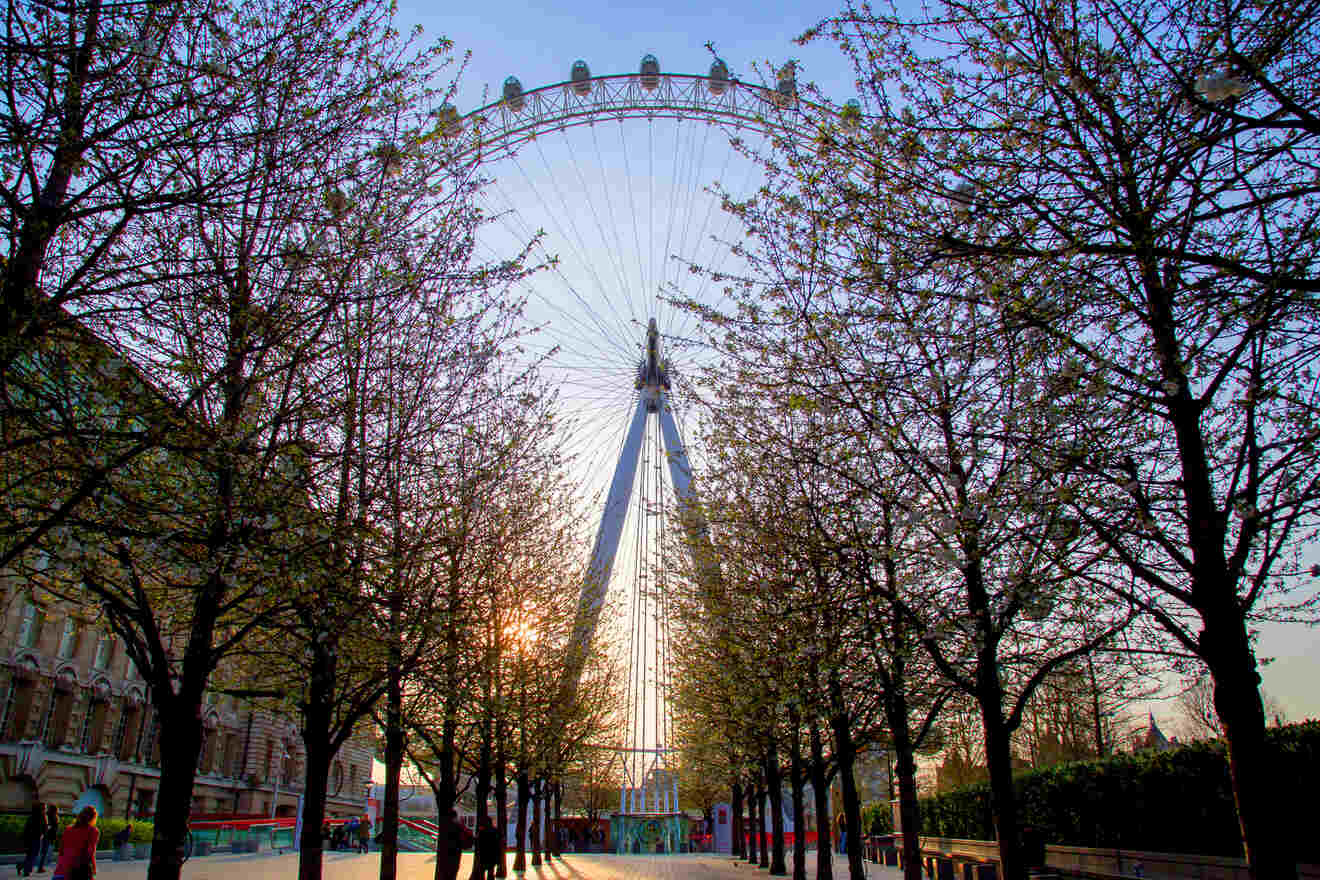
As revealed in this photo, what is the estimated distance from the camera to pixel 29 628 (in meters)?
34.5

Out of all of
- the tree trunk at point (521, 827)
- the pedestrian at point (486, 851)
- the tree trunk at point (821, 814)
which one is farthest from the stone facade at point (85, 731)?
the tree trunk at point (821, 814)

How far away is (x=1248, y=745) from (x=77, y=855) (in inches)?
648

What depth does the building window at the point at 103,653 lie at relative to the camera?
38.7 metres

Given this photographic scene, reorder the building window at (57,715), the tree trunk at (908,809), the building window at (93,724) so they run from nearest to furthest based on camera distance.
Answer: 1. the tree trunk at (908,809)
2. the building window at (57,715)
3. the building window at (93,724)

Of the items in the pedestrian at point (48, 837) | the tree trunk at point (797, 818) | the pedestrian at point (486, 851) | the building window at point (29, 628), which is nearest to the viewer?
the pedestrian at point (486, 851)

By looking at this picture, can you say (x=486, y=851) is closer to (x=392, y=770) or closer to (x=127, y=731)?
(x=392, y=770)

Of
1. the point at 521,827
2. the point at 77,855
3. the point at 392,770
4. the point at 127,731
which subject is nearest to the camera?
the point at 77,855

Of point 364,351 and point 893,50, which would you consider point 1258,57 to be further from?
point 364,351

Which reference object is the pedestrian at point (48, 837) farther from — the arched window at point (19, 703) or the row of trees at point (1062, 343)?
the row of trees at point (1062, 343)

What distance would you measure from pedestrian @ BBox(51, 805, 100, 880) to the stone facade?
12.1 meters

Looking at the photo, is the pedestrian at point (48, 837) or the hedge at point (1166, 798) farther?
the pedestrian at point (48, 837)

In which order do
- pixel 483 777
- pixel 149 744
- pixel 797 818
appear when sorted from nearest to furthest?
pixel 483 777 < pixel 797 818 < pixel 149 744

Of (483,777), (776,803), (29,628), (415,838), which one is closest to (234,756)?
(415,838)

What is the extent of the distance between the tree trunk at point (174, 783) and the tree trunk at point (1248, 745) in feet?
31.6
